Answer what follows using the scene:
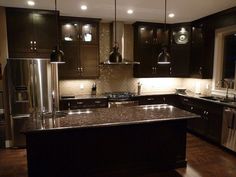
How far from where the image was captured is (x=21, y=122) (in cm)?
403

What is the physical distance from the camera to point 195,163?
3338 millimetres

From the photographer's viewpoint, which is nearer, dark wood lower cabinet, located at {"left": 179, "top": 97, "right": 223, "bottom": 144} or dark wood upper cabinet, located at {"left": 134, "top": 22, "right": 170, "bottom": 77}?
dark wood lower cabinet, located at {"left": 179, "top": 97, "right": 223, "bottom": 144}

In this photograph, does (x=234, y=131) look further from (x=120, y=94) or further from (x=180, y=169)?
(x=120, y=94)

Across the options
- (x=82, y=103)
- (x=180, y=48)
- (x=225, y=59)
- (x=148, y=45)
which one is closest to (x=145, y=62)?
(x=148, y=45)

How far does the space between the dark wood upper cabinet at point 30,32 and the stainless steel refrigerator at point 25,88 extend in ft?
1.22

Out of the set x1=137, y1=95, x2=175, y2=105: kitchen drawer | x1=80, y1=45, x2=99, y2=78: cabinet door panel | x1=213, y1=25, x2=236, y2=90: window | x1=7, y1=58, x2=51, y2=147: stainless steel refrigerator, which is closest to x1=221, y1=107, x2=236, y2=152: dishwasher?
x1=213, y1=25, x2=236, y2=90: window

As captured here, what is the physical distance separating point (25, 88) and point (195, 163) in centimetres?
360

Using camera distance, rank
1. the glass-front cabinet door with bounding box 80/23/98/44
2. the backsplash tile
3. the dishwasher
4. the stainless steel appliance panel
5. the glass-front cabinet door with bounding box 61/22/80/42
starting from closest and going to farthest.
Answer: the dishwasher
the stainless steel appliance panel
the glass-front cabinet door with bounding box 61/22/80/42
the glass-front cabinet door with bounding box 80/23/98/44
the backsplash tile

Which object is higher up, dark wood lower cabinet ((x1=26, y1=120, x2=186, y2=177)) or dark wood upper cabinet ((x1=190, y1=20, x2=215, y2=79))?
dark wood upper cabinet ((x1=190, y1=20, x2=215, y2=79))

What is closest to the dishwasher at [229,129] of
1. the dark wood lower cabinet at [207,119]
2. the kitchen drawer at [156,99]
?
the dark wood lower cabinet at [207,119]

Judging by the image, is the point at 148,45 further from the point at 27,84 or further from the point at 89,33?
the point at 27,84

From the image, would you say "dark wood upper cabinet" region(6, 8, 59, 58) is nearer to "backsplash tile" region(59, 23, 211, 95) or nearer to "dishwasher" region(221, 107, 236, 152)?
"backsplash tile" region(59, 23, 211, 95)

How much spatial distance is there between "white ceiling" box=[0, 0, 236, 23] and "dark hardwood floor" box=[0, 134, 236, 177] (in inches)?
116

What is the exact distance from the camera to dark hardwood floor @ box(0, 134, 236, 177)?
9.84 ft
